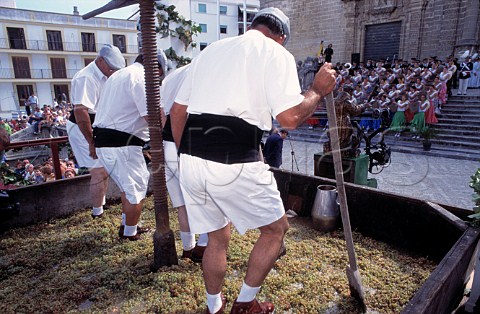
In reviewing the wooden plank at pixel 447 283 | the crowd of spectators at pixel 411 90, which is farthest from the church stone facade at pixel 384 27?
the wooden plank at pixel 447 283

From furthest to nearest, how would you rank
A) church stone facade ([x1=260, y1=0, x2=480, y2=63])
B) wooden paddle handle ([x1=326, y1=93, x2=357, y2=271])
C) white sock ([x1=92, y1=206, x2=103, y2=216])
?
1. church stone facade ([x1=260, y1=0, x2=480, y2=63])
2. white sock ([x1=92, y1=206, x2=103, y2=216])
3. wooden paddle handle ([x1=326, y1=93, x2=357, y2=271])

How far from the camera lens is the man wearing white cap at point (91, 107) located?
12.8 feet

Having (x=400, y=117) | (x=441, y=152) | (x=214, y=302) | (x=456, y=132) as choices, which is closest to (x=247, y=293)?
(x=214, y=302)

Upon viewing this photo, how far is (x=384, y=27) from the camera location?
21.8m

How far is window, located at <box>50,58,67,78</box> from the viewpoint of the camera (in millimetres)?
36031

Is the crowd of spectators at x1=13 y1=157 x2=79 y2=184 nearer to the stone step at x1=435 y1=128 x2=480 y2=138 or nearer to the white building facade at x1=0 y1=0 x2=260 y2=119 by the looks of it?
the stone step at x1=435 y1=128 x2=480 y2=138

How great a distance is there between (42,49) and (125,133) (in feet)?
128

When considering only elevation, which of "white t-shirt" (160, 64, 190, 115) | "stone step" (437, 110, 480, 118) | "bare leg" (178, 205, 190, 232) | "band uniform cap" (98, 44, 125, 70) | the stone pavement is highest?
"band uniform cap" (98, 44, 125, 70)

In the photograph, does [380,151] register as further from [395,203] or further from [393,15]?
[393,15]

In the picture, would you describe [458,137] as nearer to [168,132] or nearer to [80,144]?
[168,132]

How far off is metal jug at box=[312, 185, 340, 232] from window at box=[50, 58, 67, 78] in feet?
130

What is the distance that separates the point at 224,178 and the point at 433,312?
1394 millimetres

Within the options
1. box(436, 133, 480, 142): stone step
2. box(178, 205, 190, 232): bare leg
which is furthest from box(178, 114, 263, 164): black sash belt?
box(436, 133, 480, 142): stone step

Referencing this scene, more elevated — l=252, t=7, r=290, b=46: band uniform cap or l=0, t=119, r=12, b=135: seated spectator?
l=252, t=7, r=290, b=46: band uniform cap
